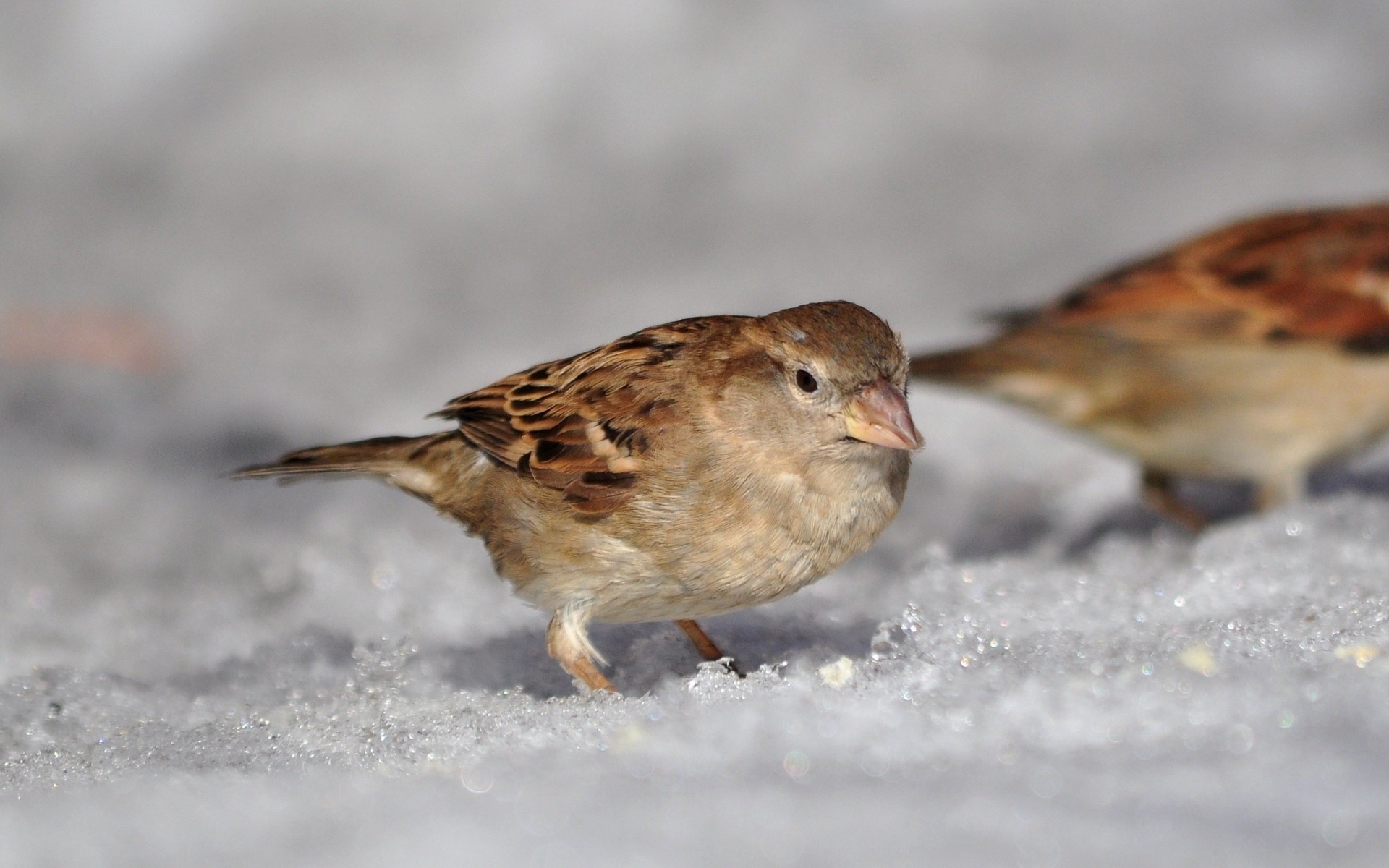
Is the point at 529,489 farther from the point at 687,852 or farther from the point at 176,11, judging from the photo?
the point at 176,11

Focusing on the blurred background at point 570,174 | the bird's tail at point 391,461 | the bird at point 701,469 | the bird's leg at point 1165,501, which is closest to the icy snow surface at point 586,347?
the blurred background at point 570,174

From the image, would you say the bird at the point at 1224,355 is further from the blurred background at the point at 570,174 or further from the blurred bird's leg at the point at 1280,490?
the blurred background at the point at 570,174

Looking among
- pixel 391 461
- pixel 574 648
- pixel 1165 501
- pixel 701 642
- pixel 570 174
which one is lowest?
pixel 1165 501

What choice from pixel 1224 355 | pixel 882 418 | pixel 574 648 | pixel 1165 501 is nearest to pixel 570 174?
pixel 1165 501

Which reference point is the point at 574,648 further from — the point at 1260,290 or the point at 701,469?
the point at 1260,290

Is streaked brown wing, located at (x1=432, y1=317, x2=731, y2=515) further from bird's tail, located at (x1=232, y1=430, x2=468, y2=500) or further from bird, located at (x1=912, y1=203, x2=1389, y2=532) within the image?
bird, located at (x1=912, y1=203, x2=1389, y2=532)

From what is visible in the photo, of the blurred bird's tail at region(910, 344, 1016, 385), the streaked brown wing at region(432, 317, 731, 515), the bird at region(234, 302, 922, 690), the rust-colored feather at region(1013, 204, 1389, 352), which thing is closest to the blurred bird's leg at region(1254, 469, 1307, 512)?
the rust-colored feather at region(1013, 204, 1389, 352)

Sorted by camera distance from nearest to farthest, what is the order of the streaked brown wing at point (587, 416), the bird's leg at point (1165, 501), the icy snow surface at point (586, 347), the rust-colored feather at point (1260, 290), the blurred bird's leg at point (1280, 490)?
1. the icy snow surface at point (586, 347)
2. the streaked brown wing at point (587, 416)
3. the rust-colored feather at point (1260, 290)
4. the blurred bird's leg at point (1280, 490)
5. the bird's leg at point (1165, 501)
